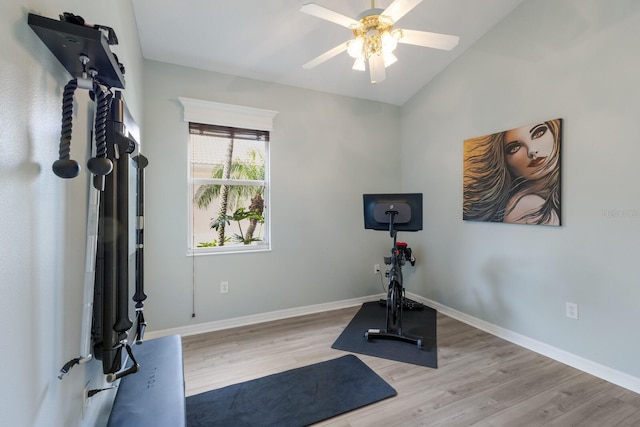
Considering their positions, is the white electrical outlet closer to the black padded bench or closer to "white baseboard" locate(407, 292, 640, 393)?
"white baseboard" locate(407, 292, 640, 393)

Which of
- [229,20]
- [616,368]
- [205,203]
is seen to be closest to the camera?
[616,368]

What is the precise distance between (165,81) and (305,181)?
1.69 metres

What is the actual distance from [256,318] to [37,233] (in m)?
2.61

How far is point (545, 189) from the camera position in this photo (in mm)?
2451

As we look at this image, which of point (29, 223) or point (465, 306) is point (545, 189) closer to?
point (465, 306)

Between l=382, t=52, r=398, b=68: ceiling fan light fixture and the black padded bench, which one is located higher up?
l=382, t=52, r=398, b=68: ceiling fan light fixture

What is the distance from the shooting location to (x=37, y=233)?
2.50 feet

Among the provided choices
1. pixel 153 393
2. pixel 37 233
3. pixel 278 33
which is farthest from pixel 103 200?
pixel 278 33

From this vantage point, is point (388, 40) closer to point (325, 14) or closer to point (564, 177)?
point (325, 14)

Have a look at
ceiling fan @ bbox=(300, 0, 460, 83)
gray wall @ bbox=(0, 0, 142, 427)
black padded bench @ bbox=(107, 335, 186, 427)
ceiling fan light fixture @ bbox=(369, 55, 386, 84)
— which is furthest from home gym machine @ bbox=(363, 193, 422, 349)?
gray wall @ bbox=(0, 0, 142, 427)

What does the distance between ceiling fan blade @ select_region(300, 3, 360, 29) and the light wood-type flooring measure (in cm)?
238

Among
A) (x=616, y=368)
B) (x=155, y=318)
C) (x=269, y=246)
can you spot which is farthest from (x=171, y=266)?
(x=616, y=368)

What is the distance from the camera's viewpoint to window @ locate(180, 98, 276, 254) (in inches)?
115

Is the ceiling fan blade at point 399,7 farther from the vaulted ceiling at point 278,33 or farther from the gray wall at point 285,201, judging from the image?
the gray wall at point 285,201
